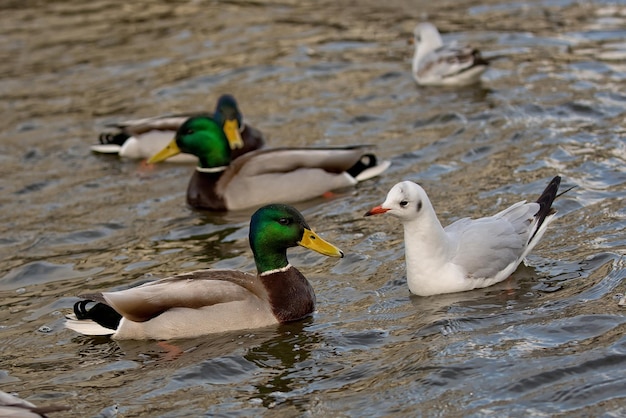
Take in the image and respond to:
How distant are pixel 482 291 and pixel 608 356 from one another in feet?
4.78

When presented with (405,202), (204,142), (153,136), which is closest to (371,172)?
(204,142)

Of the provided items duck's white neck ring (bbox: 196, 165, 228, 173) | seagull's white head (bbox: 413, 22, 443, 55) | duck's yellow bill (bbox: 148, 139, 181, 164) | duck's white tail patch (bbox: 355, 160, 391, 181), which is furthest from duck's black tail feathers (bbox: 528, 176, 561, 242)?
seagull's white head (bbox: 413, 22, 443, 55)

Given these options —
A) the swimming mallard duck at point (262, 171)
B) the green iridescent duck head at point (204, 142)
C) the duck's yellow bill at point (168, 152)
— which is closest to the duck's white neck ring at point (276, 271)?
the swimming mallard duck at point (262, 171)

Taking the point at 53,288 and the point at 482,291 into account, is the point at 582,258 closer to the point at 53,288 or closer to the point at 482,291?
the point at 482,291

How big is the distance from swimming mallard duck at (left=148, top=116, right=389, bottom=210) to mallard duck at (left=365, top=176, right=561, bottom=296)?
3.14m

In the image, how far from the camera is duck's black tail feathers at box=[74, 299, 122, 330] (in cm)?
785

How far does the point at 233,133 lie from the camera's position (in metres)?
12.2

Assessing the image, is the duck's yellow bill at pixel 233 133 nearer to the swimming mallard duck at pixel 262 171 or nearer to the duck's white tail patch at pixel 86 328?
the swimming mallard duck at pixel 262 171

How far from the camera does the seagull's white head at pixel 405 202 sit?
7.82m

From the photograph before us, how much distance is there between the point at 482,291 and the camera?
8016 mm

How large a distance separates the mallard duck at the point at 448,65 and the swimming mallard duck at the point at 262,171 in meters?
2.77

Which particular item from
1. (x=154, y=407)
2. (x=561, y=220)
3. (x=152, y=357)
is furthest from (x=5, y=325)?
(x=561, y=220)

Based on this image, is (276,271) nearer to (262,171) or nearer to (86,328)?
(86,328)

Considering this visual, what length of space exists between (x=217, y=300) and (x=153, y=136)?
17.8ft
